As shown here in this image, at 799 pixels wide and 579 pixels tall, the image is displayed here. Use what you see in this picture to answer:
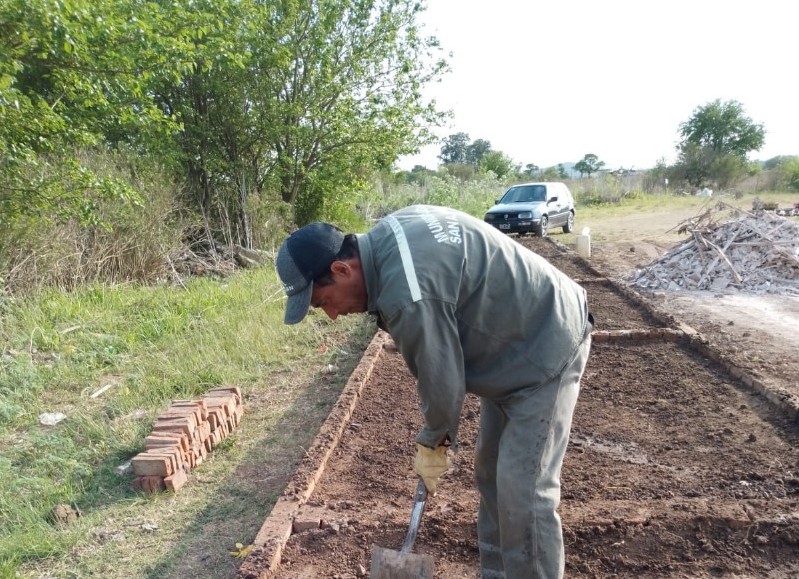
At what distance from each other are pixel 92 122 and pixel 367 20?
669cm

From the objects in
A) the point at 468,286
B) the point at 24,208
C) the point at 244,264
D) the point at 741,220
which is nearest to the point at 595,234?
the point at 741,220

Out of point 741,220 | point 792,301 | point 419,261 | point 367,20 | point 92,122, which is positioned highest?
point 367,20

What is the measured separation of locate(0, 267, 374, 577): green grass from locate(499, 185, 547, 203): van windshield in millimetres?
9882

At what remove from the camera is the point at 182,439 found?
3.71 metres

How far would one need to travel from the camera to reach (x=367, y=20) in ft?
A: 40.1

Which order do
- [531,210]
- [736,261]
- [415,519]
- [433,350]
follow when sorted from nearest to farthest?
1. [433,350]
2. [415,519]
3. [736,261]
4. [531,210]

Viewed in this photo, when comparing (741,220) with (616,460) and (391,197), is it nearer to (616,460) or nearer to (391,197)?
(616,460)

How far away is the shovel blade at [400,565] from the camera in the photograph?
230 cm

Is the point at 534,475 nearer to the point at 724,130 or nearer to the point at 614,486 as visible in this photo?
the point at 614,486

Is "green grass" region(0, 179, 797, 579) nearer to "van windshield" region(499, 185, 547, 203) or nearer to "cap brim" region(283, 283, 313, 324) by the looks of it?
"cap brim" region(283, 283, 313, 324)

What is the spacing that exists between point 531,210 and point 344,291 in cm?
1411

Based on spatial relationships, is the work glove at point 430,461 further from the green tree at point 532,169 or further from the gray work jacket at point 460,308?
the green tree at point 532,169

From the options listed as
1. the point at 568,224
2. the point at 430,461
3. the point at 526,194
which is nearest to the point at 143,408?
the point at 430,461

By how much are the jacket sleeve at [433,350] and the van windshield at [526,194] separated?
15.0 meters
